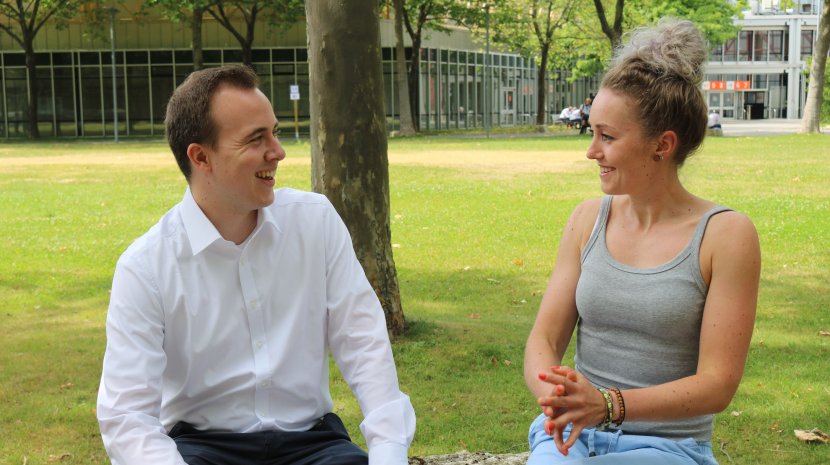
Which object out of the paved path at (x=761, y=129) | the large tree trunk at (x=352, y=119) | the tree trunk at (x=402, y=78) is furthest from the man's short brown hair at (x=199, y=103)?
the paved path at (x=761, y=129)

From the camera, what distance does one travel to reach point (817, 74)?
3841cm

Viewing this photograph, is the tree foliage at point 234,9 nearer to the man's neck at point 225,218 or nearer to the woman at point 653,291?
the man's neck at point 225,218

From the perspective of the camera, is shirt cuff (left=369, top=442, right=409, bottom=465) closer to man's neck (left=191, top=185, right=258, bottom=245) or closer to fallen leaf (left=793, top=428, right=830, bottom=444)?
man's neck (left=191, top=185, right=258, bottom=245)

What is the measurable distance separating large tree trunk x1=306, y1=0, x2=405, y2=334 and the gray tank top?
4329 millimetres

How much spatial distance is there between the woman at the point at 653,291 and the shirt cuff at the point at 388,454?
14.5 inches

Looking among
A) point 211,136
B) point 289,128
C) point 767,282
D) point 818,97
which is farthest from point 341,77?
point 289,128

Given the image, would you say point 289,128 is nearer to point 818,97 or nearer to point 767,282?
point 818,97

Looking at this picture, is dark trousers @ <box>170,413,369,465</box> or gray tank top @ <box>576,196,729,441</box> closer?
gray tank top @ <box>576,196,729,441</box>

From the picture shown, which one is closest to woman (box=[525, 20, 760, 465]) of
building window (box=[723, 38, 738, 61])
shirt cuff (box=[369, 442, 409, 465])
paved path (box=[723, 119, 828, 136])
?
shirt cuff (box=[369, 442, 409, 465])

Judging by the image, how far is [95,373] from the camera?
740 cm

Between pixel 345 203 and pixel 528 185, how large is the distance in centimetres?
1389

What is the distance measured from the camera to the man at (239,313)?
317 centimetres

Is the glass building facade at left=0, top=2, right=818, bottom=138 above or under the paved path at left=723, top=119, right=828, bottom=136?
above

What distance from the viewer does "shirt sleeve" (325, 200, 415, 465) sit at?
311cm
